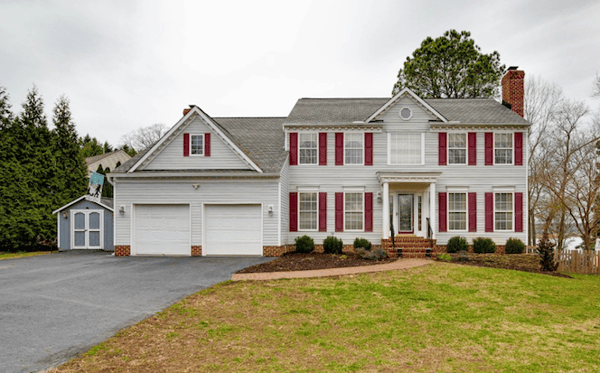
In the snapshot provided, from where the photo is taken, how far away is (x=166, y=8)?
574 inches

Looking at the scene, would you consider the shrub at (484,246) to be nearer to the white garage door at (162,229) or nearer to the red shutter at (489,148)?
the red shutter at (489,148)

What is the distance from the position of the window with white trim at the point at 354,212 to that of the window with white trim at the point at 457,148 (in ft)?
15.2

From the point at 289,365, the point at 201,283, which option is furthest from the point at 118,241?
the point at 289,365

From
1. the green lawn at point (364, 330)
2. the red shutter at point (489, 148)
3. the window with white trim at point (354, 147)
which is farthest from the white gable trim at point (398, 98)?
the green lawn at point (364, 330)

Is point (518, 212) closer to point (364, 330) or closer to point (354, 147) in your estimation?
point (354, 147)

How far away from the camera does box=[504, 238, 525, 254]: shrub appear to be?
1766 centimetres

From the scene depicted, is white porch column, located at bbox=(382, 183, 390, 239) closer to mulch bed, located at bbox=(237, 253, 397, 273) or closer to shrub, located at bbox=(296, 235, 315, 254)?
mulch bed, located at bbox=(237, 253, 397, 273)

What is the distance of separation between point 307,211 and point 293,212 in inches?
26.2

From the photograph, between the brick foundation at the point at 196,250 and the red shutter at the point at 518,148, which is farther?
the red shutter at the point at 518,148

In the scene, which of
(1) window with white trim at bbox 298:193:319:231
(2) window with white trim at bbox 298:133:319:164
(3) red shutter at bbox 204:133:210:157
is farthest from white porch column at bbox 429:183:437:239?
(3) red shutter at bbox 204:133:210:157

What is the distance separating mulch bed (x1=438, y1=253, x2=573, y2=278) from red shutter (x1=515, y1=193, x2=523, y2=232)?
4.63 ft

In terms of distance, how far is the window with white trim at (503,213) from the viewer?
18219 millimetres

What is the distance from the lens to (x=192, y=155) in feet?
56.2

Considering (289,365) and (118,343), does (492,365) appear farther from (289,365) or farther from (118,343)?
(118,343)
